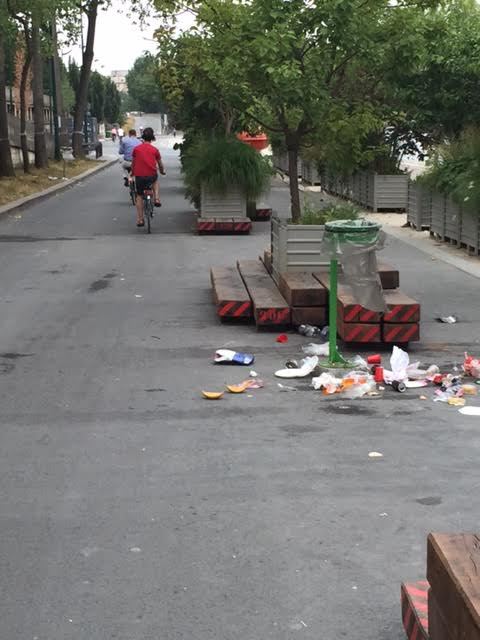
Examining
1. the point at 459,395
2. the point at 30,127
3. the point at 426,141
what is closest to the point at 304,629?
the point at 459,395

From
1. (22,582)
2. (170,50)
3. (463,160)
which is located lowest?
(22,582)

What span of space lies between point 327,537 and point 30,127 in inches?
2265

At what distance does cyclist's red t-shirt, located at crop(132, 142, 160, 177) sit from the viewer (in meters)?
20.8

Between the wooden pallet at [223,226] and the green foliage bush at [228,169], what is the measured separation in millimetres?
609

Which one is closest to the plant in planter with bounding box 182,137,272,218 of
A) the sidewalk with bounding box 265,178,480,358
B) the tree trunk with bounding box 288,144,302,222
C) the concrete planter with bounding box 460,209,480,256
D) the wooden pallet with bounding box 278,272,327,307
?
the sidewalk with bounding box 265,178,480,358

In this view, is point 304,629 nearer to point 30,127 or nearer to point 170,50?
point 170,50

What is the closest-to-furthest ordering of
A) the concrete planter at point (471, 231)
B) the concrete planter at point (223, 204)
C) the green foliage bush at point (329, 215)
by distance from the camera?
1. the green foliage bush at point (329, 215)
2. the concrete planter at point (471, 231)
3. the concrete planter at point (223, 204)

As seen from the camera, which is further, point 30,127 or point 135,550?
point 30,127

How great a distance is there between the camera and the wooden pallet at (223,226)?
20.9 m

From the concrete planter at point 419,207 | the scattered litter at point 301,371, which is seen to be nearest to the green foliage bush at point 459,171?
the concrete planter at point 419,207

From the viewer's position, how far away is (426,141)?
1036 inches

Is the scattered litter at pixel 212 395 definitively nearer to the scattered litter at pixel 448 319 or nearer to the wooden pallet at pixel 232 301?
the wooden pallet at pixel 232 301

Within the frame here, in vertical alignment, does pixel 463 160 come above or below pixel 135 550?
above

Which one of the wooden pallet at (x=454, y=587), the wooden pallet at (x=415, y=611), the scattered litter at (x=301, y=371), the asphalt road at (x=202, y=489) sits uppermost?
the wooden pallet at (x=454, y=587)
